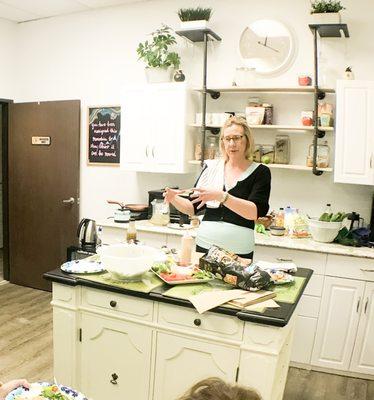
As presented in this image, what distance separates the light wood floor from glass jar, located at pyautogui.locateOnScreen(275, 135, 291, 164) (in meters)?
1.61

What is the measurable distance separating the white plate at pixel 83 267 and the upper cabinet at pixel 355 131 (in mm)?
1957

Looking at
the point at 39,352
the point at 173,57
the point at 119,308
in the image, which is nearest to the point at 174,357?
the point at 119,308

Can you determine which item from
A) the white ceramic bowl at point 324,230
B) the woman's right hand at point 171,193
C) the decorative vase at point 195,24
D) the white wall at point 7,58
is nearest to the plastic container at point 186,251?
the woman's right hand at point 171,193

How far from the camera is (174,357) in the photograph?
67.6 inches

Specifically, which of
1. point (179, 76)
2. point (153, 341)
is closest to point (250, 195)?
point (153, 341)

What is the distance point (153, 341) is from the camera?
5.73 feet

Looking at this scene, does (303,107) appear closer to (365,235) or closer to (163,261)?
(365,235)

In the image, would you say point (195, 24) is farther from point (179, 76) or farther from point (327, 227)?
point (327, 227)

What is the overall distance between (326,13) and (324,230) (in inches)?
63.5

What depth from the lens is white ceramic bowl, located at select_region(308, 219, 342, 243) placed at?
289 centimetres

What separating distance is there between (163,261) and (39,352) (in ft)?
4.99

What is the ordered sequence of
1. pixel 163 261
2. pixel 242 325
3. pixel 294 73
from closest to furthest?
1. pixel 242 325
2. pixel 163 261
3. pixel 294 73

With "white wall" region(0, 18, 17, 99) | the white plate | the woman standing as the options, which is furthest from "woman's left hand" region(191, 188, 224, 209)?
"white wall" region(0, 18, 17, 99)

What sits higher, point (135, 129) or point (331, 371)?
point (135, 129)
